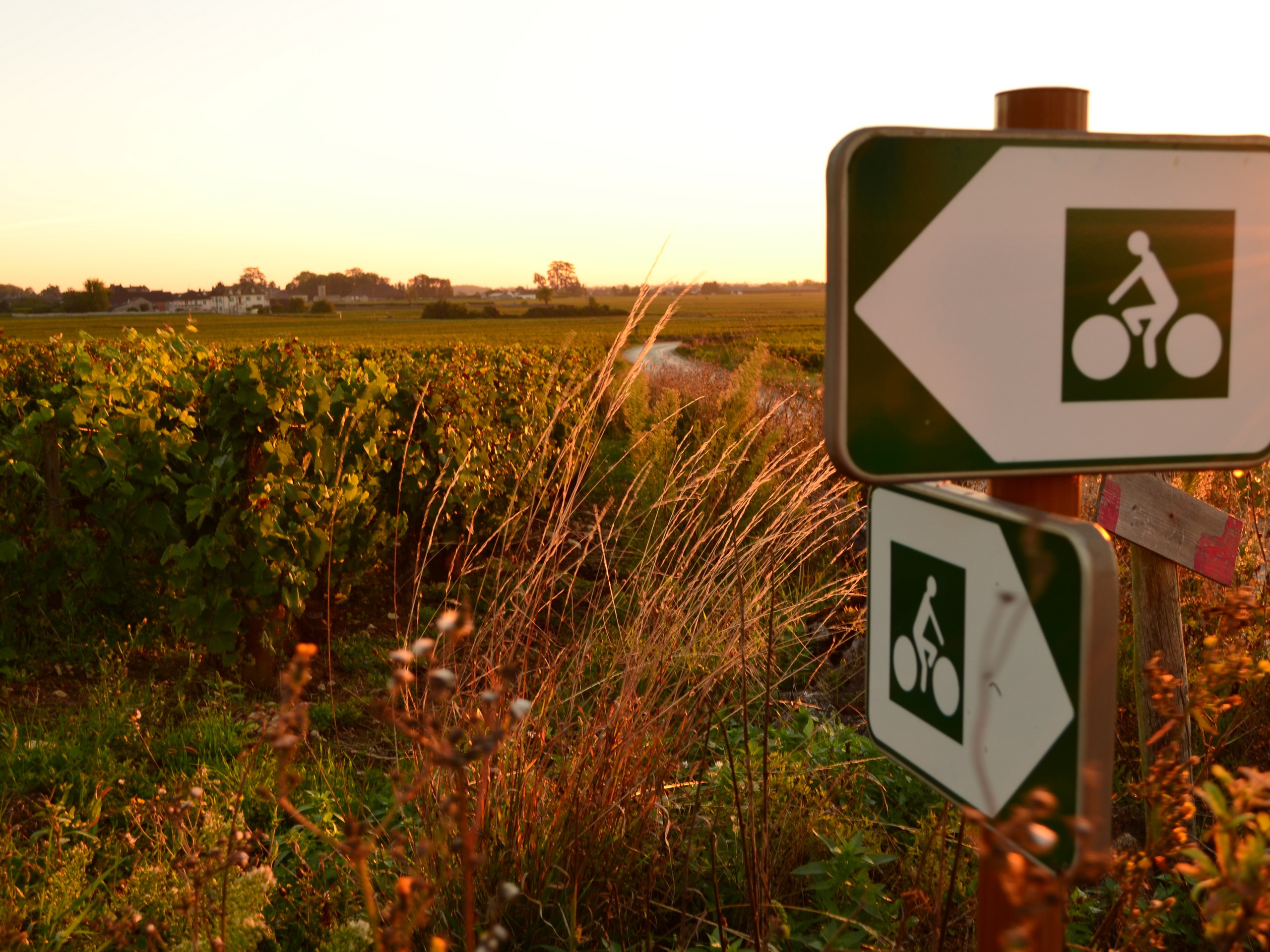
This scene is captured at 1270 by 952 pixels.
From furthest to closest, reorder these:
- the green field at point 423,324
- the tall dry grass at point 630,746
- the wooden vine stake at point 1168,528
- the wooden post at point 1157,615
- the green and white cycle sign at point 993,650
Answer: the green field at point 423,324 < the wooden post at point 1157,615 < the wooden vine stake at point 1168,528 < the tall dry grass at point 630,746 < the green and white cycle sign at point 993,650

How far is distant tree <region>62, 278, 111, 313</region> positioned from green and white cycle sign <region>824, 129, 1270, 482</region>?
295ft

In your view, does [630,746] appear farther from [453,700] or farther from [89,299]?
[89,299]

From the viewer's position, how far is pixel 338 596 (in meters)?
5.68

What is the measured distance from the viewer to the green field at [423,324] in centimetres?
3198

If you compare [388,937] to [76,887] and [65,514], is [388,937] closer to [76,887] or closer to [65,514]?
A: [76,887]

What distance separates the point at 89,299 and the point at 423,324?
37.2 meters

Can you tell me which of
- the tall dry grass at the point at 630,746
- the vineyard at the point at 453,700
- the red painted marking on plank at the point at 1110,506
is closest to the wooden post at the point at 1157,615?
the red painted marking on plank at the point at 1110,506

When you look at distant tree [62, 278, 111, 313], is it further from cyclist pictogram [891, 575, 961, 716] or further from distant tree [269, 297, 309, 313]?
cyclist pictogram [891, 575, 961, 716]

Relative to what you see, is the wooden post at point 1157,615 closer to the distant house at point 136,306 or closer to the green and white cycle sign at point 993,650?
the green and white cycle sign at point 993,650

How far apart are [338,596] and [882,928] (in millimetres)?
4195

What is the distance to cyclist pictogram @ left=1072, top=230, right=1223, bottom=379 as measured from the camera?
1.05 metres

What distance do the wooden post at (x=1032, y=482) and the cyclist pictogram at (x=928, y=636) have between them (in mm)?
128

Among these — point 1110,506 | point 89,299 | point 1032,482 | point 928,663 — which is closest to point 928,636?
point 928,663

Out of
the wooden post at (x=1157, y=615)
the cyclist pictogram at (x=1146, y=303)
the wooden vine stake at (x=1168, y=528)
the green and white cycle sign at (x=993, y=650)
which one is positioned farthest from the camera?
the wooden post at (x=1157, y=615)
